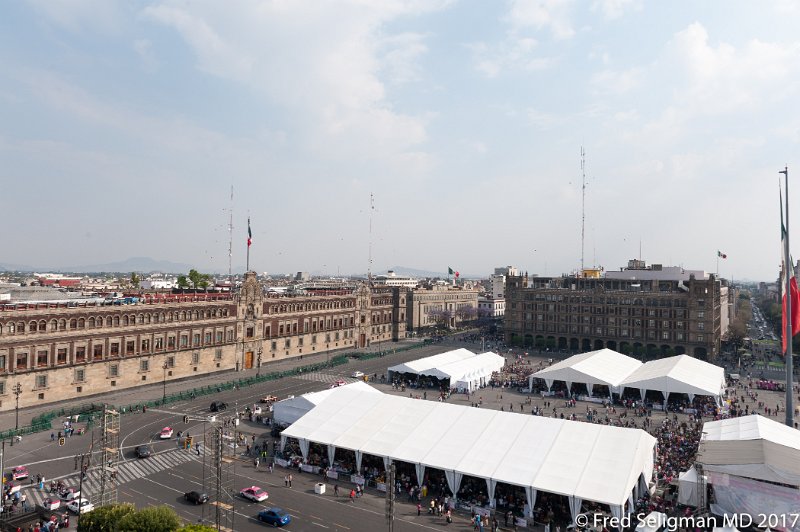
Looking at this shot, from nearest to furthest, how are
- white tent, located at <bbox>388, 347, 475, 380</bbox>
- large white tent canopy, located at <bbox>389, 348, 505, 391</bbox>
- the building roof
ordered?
1. the building roof
2. large white tent canopy, located at <bbox>389, 348, 505, 391</bbox>
3. white tent, located at <bbox>388, 347, 475, 380</bbox>

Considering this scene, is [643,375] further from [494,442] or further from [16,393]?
[16,393]

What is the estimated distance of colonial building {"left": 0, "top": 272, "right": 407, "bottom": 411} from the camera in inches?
2438

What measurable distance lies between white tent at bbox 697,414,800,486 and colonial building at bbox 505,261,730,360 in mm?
64480

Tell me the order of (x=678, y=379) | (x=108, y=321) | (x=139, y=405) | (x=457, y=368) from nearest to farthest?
(x=139, y=405)
(x=678, y=379)
(x=108, y=321)
(x=457, y=368)

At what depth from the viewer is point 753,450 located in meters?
37.8

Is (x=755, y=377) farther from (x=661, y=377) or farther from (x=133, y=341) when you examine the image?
(x=133, y=341)

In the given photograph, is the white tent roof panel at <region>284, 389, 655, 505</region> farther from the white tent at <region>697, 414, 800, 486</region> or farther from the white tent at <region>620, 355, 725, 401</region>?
the white tent at <region>620, 355, 725, 401</region>

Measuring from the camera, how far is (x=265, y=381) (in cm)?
8088

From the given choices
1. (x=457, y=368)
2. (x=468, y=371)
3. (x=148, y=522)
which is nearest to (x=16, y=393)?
(x=148, y=522)

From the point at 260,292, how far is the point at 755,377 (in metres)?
84.2

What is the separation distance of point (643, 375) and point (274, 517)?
55.7 meters

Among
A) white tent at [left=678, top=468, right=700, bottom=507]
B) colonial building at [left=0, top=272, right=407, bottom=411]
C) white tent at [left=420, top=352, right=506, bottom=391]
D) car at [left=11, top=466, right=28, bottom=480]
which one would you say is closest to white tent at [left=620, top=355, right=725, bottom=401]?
white tent at [left=420, top=352, right=506, bottom=391]

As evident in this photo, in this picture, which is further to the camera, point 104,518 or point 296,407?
point 296,407

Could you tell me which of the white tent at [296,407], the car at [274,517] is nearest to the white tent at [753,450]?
the car at [274,517]
